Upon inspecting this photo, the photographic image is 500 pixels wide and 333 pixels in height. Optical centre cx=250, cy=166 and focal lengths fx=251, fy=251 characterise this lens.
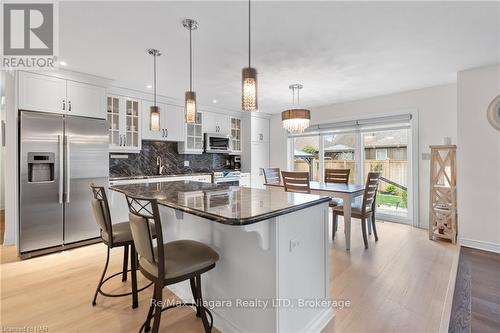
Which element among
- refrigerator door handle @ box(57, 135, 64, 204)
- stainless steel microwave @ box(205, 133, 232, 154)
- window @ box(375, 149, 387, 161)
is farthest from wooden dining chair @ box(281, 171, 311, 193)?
refrigerator door handle @ box(57, 135, 64, 204)

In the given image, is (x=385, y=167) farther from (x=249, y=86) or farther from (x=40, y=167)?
(x=40, y=167)

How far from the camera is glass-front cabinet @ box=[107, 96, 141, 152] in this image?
13.2 feet

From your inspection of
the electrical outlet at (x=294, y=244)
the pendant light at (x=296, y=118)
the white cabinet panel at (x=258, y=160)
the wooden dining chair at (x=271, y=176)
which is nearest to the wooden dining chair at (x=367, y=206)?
the pendant light at (x=296, y=118)

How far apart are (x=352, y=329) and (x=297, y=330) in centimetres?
45

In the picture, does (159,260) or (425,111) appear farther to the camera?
(425,111)

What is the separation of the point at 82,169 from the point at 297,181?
2962mm

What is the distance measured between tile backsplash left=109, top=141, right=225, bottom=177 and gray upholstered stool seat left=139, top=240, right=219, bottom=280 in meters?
3.16

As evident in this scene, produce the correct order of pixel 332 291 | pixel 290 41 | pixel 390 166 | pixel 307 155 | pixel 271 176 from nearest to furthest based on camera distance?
pixel 332 291 → pixel 290 41 → pixel 271 176 → pixel 390 166 → pixel 307 155

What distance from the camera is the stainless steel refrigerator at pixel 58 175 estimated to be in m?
3.05

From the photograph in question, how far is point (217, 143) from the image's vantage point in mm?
5473

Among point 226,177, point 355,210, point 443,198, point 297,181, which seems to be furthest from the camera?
point 226,177

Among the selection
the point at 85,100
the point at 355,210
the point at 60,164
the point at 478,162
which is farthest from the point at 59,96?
the point at 478,162

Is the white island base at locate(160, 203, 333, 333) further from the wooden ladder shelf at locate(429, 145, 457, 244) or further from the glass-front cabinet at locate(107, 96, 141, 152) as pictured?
the glass-front cabinet at locate(107, 96, 141, 152)

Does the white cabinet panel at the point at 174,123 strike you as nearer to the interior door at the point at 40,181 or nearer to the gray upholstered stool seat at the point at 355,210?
the interior door at the point at 40,181
